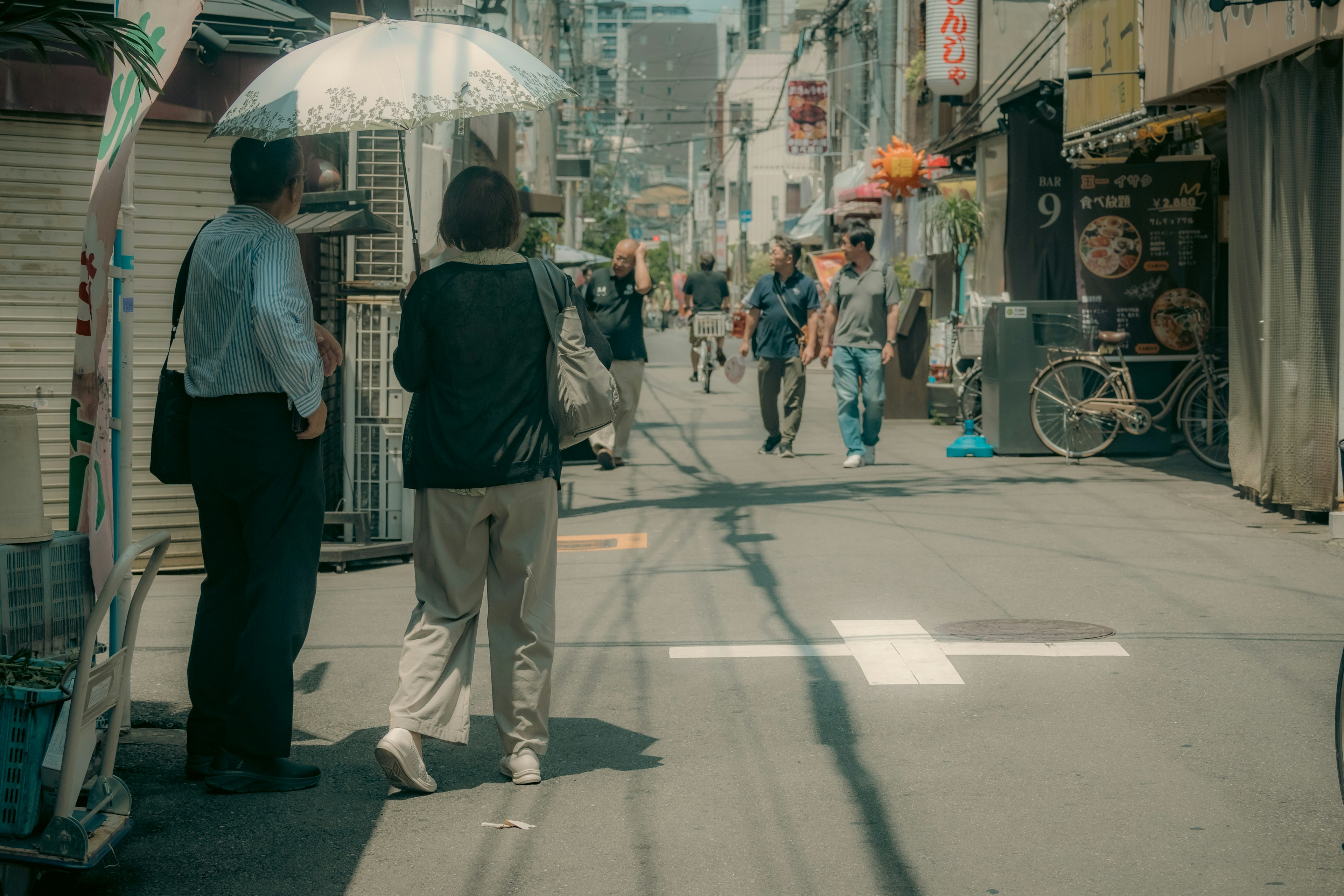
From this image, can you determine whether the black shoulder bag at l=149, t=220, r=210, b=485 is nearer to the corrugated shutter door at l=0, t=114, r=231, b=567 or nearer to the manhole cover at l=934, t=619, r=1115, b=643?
the corrugated shutter door at l=0, t=114, r=231, b=567

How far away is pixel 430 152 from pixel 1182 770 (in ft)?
20.0

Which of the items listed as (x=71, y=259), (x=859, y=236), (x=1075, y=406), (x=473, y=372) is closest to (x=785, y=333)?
(x=859, y=236)

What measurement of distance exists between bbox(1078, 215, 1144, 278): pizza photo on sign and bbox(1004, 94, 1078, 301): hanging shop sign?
1798 millimetres

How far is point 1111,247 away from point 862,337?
8.05 ft

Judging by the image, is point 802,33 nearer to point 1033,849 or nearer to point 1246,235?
point 1246,235

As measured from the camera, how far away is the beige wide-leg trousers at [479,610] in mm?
4504

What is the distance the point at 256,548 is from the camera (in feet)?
14.6

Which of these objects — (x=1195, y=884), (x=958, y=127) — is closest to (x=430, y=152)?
(x=1195, y=884)

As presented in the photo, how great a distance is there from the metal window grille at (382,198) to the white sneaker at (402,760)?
517 cm

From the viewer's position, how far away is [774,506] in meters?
10.5

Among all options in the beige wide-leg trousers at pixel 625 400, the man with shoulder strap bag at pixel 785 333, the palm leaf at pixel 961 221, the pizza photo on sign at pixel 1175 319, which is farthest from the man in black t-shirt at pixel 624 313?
the palm leaf at pixel 961 221

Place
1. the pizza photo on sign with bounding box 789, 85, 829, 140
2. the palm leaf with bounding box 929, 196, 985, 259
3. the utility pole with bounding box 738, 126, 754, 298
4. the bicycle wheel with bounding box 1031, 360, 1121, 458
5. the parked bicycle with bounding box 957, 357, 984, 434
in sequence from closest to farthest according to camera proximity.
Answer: the bicycle wheel with bounding box 1031, 360, 1121, 458 < the parked bicycle with bounding box 957, 357, 984, 434 < the palm leaf with bounding box 929, 196, 985, 259 < the pizza photo on sign with bounding box 789, 85, 829, 140 < the utility pole with bounding box 738, 126, 754, 298

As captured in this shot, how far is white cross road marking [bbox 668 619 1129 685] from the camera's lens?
19.5 ft

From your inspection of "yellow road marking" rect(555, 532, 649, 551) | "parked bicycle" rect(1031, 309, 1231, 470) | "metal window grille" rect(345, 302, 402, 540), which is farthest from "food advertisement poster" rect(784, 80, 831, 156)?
"metal window grille" rect(345, 302, 402, 540)
